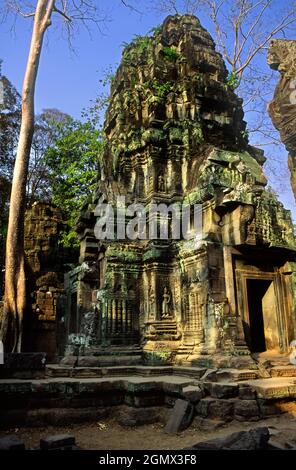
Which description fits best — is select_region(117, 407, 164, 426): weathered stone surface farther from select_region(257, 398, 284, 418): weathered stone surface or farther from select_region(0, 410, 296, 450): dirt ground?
select_region(257, 398, 284, 418): weathered stone surface

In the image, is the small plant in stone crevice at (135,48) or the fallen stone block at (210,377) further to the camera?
the small plant in stone crevice at (135,48)

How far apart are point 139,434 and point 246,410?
1.45 m

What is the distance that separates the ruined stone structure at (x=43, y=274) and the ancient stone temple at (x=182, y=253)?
2135 mm

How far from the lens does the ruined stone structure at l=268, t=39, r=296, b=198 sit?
25.8 feet

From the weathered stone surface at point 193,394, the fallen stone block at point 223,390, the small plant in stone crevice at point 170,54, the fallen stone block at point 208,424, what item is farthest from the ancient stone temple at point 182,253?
the fallen stone block at point 208,424

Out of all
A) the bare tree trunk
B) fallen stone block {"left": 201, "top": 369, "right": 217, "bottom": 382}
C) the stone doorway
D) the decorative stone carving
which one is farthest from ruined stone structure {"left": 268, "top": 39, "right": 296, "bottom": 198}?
the bare tree trunk

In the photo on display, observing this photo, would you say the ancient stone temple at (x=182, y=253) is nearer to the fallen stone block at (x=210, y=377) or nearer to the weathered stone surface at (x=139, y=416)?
the fallen stone block at (x=210, y=377)

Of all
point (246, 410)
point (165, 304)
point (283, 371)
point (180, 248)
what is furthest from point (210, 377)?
point (180, 248)

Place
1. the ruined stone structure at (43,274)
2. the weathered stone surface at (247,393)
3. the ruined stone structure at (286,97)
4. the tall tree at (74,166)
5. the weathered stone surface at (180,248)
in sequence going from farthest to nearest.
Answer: the tall tree at (74,166)
the ruined stone structure at (43,274)
the ruined stone structure at (286,97)
the weathered stone surface at (180,248)
the weathered stone surface at (247,393)

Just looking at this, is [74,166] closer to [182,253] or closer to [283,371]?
[182,253]

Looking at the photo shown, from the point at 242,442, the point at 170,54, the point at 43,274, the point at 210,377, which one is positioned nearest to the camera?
the point at 242,442

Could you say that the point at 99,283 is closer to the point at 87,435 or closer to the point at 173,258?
the point at 173,258

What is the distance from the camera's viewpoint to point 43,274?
1189 centimetres

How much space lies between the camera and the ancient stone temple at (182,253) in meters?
6.88
